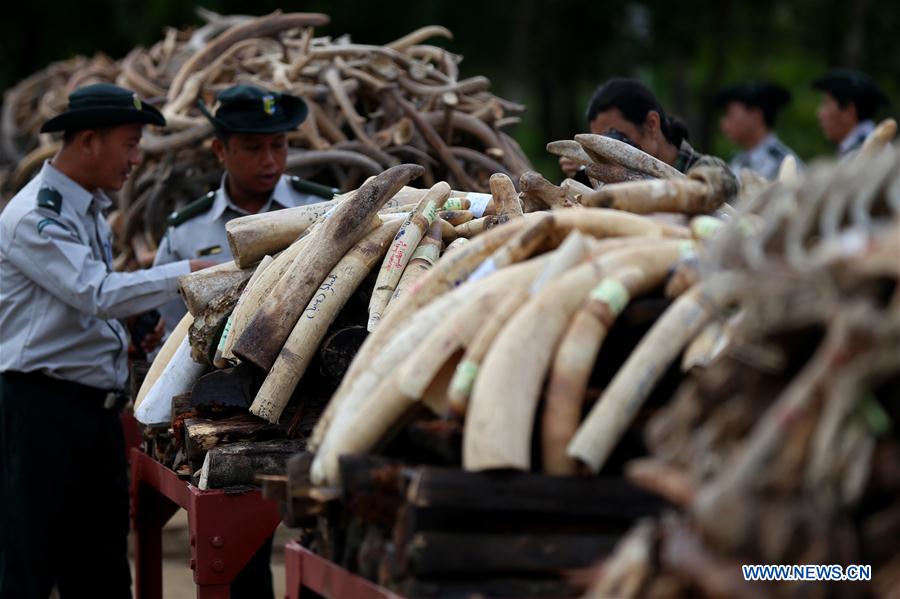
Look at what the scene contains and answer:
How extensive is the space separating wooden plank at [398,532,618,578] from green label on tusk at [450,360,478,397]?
0.26 meters

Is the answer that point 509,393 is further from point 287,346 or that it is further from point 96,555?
point 96,555

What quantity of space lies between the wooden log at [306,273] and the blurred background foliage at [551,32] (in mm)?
13744

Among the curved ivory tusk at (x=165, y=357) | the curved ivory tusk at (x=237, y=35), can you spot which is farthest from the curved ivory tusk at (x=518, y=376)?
the curved ivory tusk at (x=237, y=35)

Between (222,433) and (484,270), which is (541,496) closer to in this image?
(484,270)

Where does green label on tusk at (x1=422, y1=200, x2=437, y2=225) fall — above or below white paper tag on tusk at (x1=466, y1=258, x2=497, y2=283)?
below

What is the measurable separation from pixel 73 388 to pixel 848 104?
5343 mm

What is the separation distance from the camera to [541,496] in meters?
2.36

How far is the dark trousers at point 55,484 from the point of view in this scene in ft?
15.9

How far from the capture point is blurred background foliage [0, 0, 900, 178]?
17.9 m

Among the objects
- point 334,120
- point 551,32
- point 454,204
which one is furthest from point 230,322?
→ point 551,32

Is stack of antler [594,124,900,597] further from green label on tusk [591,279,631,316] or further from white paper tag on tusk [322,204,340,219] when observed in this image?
white paper tag on tusk [322,204,340,219]

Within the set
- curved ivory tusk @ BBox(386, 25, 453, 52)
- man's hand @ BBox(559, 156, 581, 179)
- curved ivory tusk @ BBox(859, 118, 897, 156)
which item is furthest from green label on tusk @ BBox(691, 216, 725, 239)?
curved ivory tusk @ BBox(386, 25, 453, 52)

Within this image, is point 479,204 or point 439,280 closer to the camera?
point 439,280

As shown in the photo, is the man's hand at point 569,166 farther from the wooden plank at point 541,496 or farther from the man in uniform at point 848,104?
the man in uniform at point 848,104
